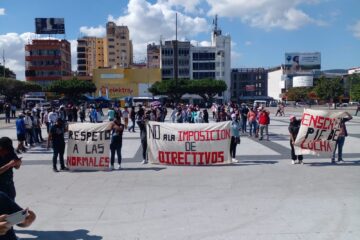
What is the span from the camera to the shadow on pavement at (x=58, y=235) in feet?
20.4

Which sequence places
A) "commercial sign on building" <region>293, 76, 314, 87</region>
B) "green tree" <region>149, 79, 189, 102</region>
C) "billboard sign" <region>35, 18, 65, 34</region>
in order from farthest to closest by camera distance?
"commercial sign on building" <region>293, 76, 314, 87</region> → "billboard sign" <region>35, 18, 65, 34</region> → "green tree" <region>149, 79, 189, 102</region>

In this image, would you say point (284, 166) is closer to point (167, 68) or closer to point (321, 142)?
point (321, 142)

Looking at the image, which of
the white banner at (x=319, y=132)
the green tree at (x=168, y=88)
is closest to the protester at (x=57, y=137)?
the white banner at (x=319, y=132)

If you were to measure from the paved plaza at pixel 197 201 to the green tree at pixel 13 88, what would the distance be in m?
66.6

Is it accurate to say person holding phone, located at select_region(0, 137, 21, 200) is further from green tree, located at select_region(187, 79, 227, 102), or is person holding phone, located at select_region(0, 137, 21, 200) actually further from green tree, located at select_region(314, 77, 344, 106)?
green tree, located at select_region(314, 77, 344, 106)

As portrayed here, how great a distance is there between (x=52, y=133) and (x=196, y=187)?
4.96 m

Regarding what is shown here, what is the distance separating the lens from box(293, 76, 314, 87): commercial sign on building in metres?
116

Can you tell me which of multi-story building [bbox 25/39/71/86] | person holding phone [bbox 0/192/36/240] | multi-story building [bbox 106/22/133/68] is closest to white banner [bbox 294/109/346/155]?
person holding phone [bbox 0/192/36/240]

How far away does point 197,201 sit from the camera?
8.16 m

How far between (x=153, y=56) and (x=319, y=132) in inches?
5000

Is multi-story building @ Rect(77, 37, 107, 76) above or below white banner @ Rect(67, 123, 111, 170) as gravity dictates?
above

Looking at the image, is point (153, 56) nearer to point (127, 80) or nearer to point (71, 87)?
point (127, 80)

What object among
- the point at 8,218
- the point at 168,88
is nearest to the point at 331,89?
the point at 168,88

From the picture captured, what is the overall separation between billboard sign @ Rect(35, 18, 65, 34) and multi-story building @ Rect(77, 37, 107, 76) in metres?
26.6
